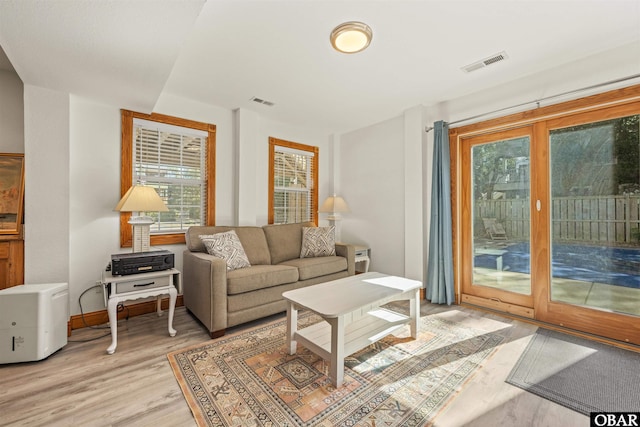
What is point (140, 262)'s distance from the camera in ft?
7.79

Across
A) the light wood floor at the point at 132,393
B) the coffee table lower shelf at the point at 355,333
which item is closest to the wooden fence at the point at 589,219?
the light wood floor at the point at 132,393

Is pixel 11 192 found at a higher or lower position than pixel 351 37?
lower

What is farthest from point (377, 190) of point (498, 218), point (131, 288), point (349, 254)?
point (131, 288)

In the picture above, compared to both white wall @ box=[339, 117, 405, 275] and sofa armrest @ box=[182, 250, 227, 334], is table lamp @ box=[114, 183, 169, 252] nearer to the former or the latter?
sofa armrest @ box=[182, 250, 227, 334]

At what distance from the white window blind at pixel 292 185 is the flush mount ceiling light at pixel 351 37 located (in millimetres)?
2212

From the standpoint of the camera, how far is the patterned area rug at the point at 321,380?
1.48 meters

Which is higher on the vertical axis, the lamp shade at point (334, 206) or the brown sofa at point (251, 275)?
the lamp shade at point (334, 206)

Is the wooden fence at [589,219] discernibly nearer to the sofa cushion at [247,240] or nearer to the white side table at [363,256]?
the white side table at [363,256]

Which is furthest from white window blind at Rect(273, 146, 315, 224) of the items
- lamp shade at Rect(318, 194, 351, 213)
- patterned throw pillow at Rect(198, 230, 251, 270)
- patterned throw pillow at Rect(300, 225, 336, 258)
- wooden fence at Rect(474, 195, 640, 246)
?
wooden fence at Rect(474, 195, 640, 246)

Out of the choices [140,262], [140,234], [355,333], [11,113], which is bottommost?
[355,333]

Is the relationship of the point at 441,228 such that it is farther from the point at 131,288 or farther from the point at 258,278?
the point at 131,288

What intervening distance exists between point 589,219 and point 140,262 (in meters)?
4.02

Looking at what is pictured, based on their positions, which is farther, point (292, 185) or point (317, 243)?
point (292, 185)

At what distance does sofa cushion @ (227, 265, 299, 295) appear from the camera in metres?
2.48
